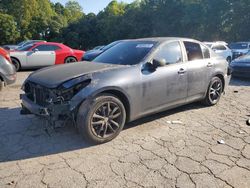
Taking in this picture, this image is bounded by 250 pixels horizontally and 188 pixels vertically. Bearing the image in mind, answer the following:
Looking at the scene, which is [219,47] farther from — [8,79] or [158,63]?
[8,79]

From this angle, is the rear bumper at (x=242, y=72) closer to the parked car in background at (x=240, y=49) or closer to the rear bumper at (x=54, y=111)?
the parked car in background at (x=240, y=49)

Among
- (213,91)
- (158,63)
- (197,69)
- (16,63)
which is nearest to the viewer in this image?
(158,63)

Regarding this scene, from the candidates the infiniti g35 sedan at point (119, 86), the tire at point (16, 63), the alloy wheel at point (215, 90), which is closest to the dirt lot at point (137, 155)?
the infiniti g35 sedan at point (119, 86)

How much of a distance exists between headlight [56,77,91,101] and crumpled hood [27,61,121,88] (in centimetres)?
8

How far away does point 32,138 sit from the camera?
4.31 meters

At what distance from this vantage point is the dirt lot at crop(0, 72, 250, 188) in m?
3.17

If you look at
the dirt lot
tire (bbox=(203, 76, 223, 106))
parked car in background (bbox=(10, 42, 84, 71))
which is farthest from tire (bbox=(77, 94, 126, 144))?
parked car in background (bbox=(10, 42, 84, 71))

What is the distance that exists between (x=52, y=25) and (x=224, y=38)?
28.6m

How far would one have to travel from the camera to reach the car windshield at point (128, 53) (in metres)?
4.67

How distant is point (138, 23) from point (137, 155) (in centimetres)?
3804

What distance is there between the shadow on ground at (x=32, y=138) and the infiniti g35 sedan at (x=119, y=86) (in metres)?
0.36

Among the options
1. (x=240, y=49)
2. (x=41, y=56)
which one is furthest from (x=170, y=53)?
(x=240, y=49)

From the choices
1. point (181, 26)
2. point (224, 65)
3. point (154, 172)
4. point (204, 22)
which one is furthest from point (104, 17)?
point (154, 172)

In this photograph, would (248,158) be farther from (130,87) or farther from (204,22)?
(204,22)
